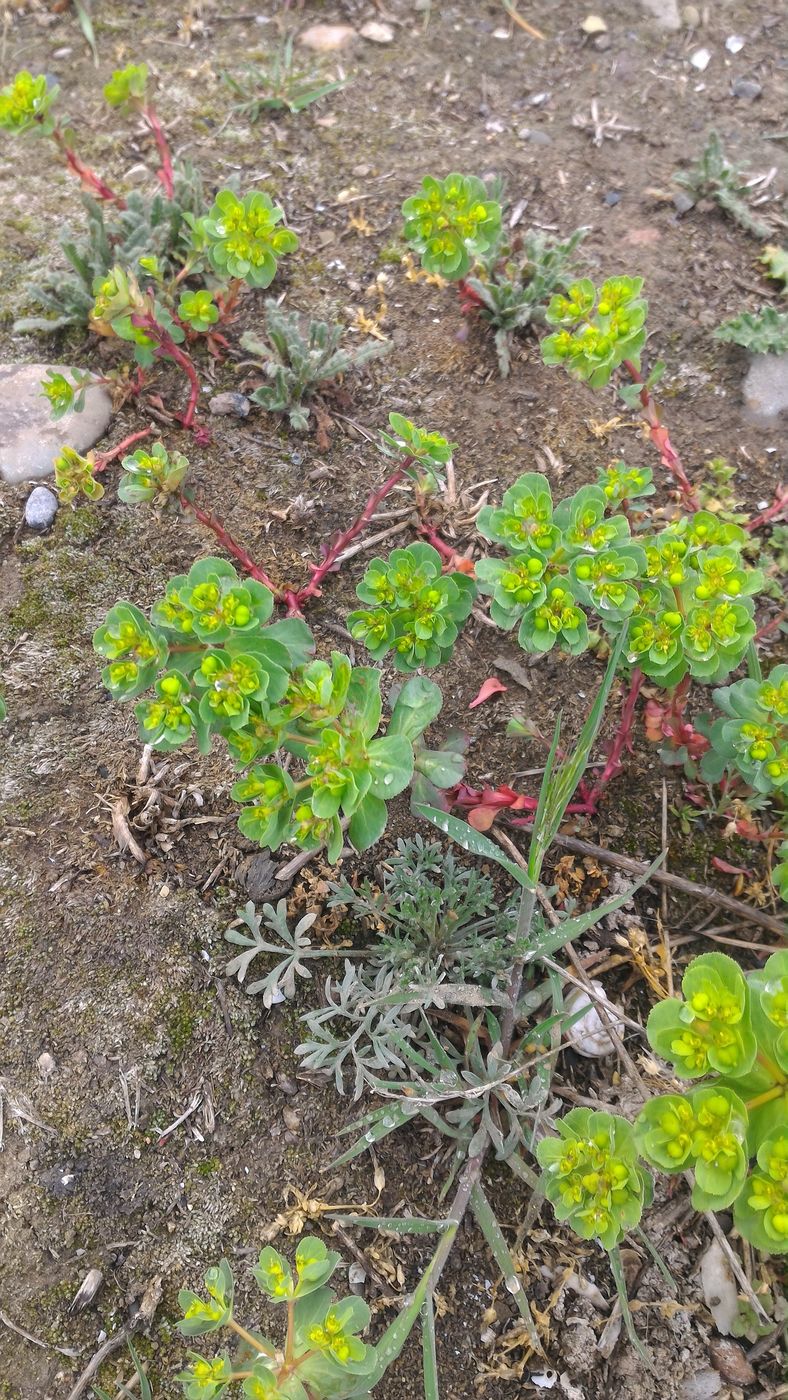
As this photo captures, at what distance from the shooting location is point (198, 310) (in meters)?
3.20

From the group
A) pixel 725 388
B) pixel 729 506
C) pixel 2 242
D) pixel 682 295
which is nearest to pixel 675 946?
pixel 729 506

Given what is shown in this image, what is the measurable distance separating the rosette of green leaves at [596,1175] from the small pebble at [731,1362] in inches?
24.9

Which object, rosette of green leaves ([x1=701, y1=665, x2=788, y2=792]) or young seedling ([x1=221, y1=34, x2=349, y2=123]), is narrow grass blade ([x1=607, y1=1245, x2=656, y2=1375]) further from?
young seedling ([x1=221, y1=34, x2=349, y2=123])

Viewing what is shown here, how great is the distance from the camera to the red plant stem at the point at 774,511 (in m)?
3.12

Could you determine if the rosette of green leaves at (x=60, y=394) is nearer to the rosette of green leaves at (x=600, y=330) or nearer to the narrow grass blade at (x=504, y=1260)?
the rosette of green leaves at (x=600, y=330)

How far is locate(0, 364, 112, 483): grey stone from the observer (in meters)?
3.24

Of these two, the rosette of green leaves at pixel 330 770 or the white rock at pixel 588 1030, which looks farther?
the white rock at pixel 588 1030

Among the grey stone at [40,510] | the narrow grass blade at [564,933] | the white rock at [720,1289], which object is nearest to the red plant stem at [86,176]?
the grey stone at [40,510]

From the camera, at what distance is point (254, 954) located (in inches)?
101

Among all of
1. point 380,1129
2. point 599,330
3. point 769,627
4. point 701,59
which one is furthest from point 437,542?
point 701,59

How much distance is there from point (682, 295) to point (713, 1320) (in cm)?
335

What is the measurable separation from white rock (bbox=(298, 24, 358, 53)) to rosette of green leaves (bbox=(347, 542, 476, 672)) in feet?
10.4

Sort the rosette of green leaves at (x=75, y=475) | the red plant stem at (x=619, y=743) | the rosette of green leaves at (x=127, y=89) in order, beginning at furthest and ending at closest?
1. the rosette of green leaves at (x=127, y=89)
2. the rosette of green leaves at (x=75, y=475)
3. the red plant stem at (x=619, y=743)

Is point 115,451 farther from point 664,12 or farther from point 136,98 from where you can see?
point 664,12
